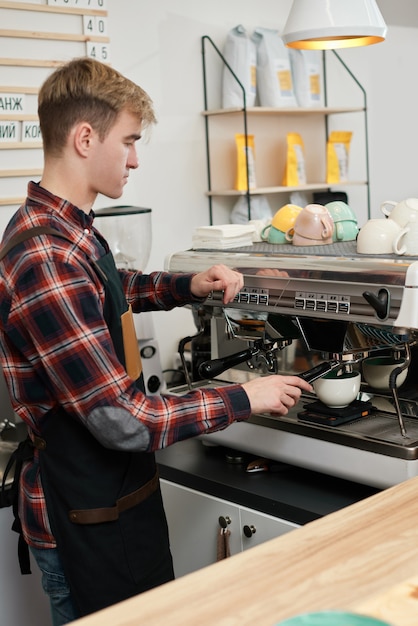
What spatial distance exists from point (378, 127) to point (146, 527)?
2.87 m

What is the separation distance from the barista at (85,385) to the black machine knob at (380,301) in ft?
0.58

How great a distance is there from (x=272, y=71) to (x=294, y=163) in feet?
1.18

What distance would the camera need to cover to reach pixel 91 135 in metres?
1.44

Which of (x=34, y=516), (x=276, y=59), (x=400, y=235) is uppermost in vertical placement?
(x=276, y=59)

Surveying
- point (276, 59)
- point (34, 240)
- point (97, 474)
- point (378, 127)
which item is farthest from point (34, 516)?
point (378, 127)

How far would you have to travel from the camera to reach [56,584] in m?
1.60

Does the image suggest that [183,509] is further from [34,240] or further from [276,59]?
[276,59]

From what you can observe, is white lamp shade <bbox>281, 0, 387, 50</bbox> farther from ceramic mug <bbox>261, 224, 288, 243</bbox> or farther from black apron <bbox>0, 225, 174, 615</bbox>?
black apron <bbox>0, 225, 174, 615</bbox>

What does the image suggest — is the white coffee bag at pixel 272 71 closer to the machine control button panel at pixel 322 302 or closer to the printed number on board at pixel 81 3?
the printed number on board at pixel 81 3

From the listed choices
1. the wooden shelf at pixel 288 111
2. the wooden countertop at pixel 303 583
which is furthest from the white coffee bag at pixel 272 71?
the wooden countertop at pixel 303 583

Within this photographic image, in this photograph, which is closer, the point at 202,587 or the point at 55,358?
the point at 202,587

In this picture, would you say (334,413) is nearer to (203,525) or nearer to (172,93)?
(203,525)

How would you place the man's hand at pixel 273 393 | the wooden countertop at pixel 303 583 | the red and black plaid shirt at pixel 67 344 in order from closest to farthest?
the wooden countertop at pixel 303 583 → the red and black plaid shirt at pixel 67 344 → the man's hand at pixel 273 393

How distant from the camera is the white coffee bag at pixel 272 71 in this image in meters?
3.26
